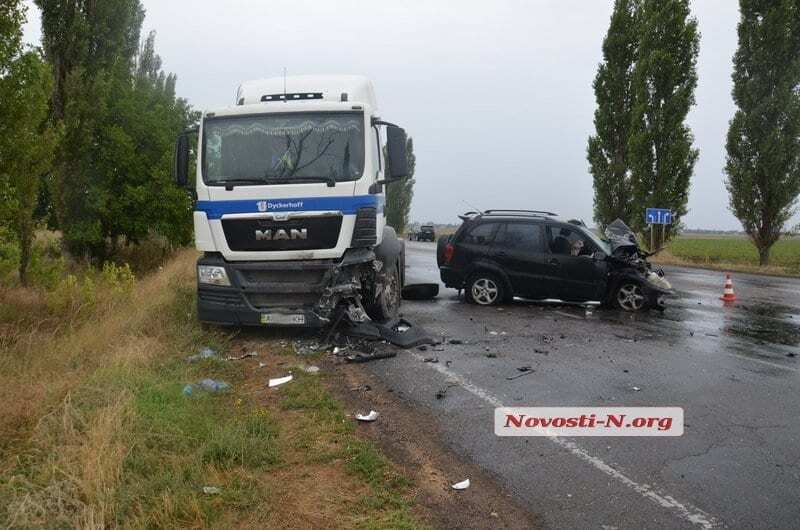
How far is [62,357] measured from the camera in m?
6.67

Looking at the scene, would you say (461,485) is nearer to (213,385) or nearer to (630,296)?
(213,385)

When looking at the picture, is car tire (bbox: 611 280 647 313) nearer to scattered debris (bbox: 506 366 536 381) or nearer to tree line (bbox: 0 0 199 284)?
scattered debris (bbox: 506 366 536 381)

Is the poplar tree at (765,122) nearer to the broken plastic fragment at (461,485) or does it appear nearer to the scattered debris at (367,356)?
the scattered debris at (367,356)

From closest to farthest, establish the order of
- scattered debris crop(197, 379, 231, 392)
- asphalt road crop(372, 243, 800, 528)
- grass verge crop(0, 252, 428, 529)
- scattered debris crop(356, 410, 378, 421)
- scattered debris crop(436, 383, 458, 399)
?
grass verge crop(0, 252, 428, 529) < asphalt road crop(372, 243, 800, 528) < scattered debris crop(356, 410, 378, 421) < scattered debris crop(436, 383, 458, 399) < scattered debris crop(197, 379, 231, 392)

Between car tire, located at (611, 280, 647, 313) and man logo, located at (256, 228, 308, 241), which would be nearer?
man logo, located at (256, 228, 308, 241)

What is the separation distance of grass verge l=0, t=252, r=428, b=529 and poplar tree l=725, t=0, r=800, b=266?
24030 mm

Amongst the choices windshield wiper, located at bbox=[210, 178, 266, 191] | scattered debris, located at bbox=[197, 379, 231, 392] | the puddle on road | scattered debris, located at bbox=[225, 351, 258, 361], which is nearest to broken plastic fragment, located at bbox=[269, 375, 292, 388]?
scattered debris, located at bbox=[197, 379, 231, 392]

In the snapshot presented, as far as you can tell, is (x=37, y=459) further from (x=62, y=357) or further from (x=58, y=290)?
(x=58, y=290)

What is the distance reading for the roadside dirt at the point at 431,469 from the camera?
3584 mm

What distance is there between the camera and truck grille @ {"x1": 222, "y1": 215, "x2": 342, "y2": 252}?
25.6 ft

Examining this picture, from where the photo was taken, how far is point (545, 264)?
11.1 metres

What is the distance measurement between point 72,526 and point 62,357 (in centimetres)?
379

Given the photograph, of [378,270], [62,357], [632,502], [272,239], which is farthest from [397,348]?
[632,502]

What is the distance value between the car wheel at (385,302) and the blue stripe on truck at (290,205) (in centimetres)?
124
